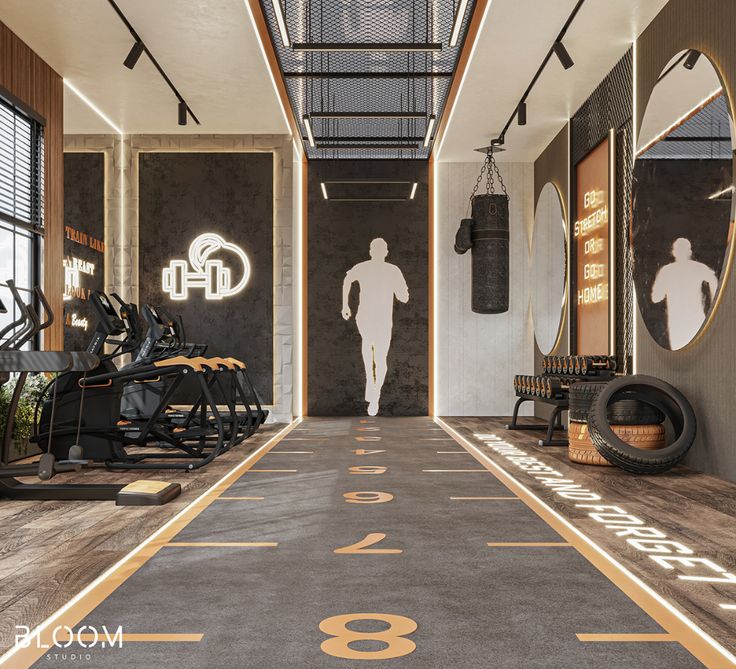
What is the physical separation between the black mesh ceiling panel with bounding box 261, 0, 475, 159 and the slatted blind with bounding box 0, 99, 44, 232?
2.30 metres

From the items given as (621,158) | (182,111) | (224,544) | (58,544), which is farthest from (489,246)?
(58,544)

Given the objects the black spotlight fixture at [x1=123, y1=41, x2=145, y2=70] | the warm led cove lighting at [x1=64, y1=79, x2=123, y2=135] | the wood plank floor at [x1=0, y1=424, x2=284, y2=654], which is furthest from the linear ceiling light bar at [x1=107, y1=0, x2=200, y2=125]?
the wood plank floor at [x1=0, y1=424, x2=284, y2=654]

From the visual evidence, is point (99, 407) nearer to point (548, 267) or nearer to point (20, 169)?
point (20, 169)

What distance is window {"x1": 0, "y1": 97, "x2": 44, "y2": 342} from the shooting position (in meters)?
5.89

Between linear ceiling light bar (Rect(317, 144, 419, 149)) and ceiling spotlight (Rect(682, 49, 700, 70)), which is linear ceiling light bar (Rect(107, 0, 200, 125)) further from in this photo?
ceiling spotlight (Rect(682, 49, 700, 70))

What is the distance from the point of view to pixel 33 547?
2904 mm

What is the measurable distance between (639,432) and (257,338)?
5.12 metres

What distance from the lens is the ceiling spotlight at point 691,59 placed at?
493 cm

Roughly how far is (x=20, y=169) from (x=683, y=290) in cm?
543

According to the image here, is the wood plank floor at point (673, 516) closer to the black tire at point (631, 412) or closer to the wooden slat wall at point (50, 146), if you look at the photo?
the black tire at point (631, 412)

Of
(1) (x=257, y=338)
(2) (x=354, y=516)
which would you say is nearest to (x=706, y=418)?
(2) (x=354, y=516)

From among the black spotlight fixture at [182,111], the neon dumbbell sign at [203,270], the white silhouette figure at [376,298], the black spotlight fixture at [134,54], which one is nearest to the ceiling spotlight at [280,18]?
the black spotlight fixture at [134,54]

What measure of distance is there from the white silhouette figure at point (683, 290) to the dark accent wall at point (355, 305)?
15.8 ft

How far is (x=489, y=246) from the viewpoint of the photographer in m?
9.14
